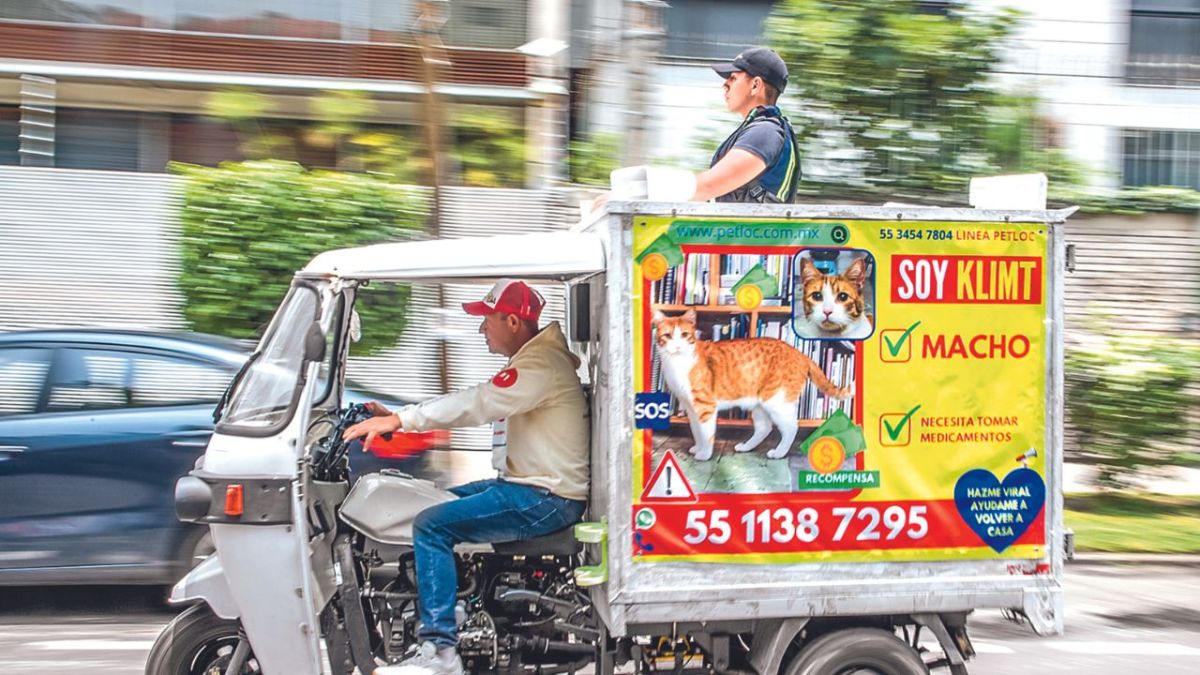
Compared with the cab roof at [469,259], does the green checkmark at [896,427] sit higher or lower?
lower

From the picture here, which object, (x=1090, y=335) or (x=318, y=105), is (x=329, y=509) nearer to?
(x=1090, y=335)

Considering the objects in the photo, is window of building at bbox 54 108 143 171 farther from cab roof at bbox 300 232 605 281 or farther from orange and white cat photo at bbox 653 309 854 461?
orange and white cat photo at bbox 653 309 854 461

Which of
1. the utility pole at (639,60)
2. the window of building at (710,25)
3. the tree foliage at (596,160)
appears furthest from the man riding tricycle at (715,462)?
the window of building at (710,25)

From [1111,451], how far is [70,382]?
8731 millimetres

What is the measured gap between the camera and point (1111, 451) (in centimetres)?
1080

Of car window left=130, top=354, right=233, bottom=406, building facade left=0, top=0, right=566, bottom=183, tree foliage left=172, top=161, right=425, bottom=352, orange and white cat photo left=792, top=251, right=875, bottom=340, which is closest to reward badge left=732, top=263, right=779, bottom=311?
orange and white cat photo left=792, top=251, right=875, bottom=340

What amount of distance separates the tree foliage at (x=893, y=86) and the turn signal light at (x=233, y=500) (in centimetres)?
924

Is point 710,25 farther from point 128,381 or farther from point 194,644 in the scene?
point 194,644

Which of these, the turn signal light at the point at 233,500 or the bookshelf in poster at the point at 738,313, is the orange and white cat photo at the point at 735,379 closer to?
the bookshelf in poster at the point at 738,313

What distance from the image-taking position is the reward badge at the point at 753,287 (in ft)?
13.8

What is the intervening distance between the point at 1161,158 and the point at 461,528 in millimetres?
14898

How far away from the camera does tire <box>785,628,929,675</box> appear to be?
4.44 m

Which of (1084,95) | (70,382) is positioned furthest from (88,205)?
(1084,95)

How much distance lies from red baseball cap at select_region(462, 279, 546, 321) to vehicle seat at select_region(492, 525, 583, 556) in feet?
2.87
